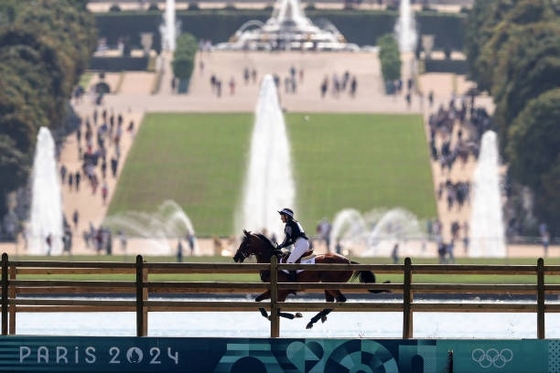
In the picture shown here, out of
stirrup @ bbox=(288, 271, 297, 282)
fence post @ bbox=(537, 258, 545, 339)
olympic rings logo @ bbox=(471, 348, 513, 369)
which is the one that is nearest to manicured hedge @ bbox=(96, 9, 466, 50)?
stirrup @ bbox=(288, 271, 297, 282)

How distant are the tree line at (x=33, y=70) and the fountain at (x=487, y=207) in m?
16.4

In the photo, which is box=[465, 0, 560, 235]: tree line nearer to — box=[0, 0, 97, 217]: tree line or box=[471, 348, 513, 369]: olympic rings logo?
box=[0, 0, 97, 217]: tree line

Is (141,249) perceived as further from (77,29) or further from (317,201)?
(77,29)

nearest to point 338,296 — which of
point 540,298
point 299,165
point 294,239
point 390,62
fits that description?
point 294,239

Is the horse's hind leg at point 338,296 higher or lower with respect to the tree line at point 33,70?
lower

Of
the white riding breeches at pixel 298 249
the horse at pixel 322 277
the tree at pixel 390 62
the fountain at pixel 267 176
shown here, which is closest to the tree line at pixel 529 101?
the fountain at pixel 267 176

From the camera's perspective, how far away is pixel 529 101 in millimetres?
A: 82812

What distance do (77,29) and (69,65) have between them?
1294 centimetres

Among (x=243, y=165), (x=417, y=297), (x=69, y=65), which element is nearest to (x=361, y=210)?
(x=243, y=165)

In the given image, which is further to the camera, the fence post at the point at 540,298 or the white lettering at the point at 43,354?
the fence post at the point at 540,298

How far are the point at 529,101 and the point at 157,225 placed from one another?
14.7m

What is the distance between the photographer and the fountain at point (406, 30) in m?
131

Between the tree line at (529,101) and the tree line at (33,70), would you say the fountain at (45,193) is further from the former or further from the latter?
the tree line at (529,101)

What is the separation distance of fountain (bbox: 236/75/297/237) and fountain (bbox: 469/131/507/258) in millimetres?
6808
